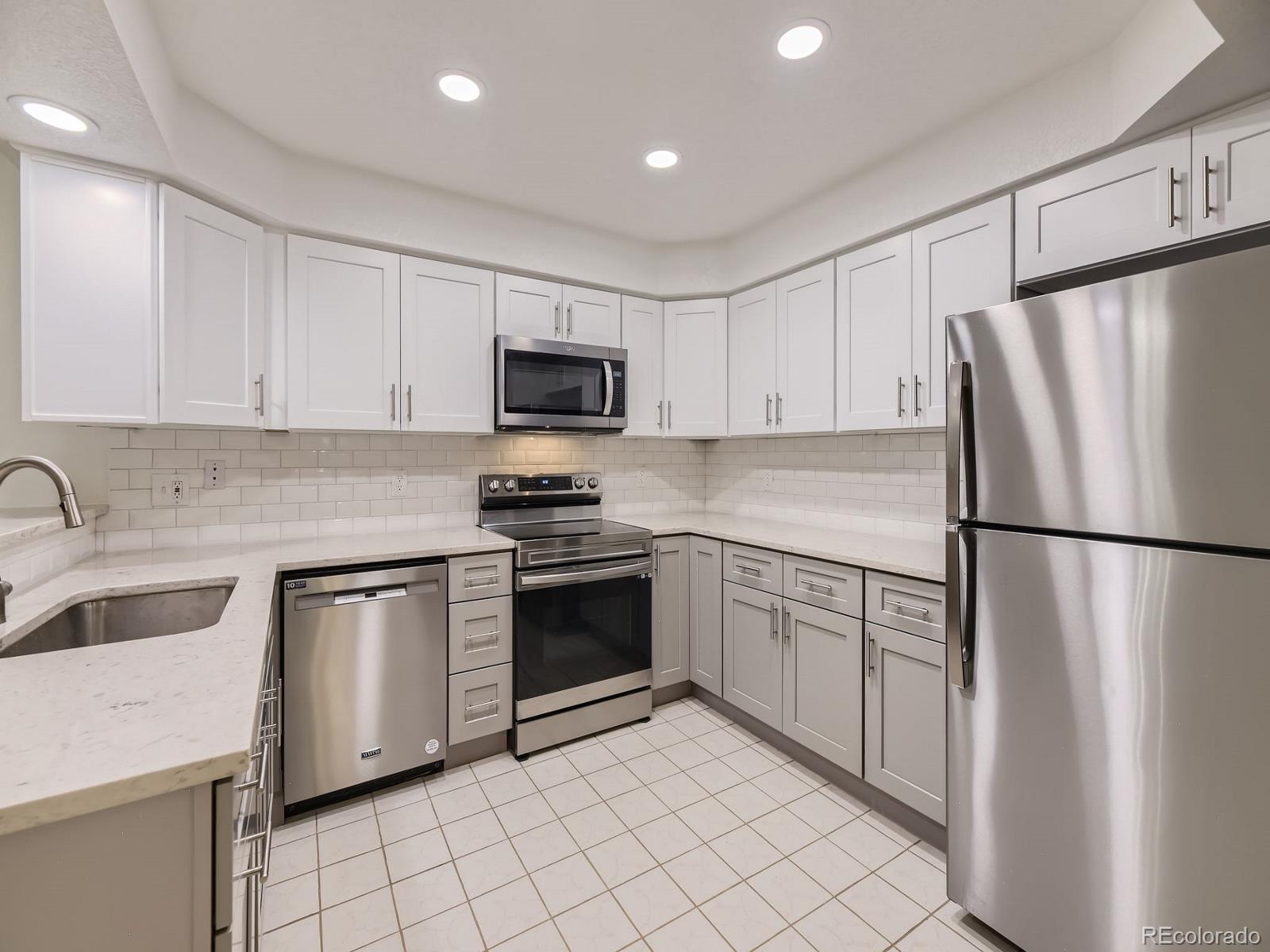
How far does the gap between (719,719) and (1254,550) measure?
7.15 ft

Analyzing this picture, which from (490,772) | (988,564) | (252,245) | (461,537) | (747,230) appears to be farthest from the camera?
(747,230)

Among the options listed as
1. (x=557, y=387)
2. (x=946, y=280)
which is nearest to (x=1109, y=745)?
(x=946, y=280)

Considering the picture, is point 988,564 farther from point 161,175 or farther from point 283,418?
point 161,175

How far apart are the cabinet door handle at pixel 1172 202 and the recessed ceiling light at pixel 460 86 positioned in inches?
82.1

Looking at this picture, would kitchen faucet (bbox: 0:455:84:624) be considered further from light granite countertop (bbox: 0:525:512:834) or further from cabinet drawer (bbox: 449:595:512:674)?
cabinet drawer (bbox: 449:595:512:674)

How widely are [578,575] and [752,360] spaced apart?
1516 mm

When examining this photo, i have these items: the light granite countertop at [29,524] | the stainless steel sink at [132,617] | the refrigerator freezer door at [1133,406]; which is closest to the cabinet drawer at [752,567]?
the refrigerator freezer door at [1133,406]

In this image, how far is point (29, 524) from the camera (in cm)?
158

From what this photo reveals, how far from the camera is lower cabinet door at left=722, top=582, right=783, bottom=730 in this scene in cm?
247

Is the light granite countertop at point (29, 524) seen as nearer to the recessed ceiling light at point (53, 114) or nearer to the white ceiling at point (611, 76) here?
the recessed ceiling light at point (53, 114)

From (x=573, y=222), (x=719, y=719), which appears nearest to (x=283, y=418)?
(x=573, y=222)

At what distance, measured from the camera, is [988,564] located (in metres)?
1.49

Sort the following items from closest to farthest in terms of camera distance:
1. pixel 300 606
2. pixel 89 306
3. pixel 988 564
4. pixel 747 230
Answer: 1. pixel 988 564
2. pixel 89 306
3. pixel 300 606
4. pixel 747 230

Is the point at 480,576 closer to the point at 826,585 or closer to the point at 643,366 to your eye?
the point at 826,585
